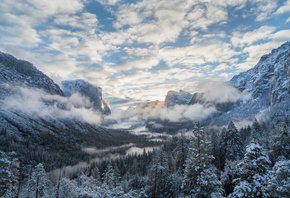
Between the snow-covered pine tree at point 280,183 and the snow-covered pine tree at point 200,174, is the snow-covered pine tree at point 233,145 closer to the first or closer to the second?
the snow-covered pine tree at point 200,174

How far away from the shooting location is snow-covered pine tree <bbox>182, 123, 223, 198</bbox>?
2206cm

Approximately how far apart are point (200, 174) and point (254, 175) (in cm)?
1013

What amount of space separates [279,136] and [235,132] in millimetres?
13459

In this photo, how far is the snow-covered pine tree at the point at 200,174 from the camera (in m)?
22.1

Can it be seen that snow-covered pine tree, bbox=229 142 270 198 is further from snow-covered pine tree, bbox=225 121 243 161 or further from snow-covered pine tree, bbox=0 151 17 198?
snow-covered pine tree, bbox=0 151 17 198

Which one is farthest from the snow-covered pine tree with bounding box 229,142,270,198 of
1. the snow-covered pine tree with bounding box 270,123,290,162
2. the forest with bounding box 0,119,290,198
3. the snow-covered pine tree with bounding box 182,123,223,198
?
the snow-covered pine tree with bounding box 270,123,290,162

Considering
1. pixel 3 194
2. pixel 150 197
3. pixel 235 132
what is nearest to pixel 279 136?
pixel 235 132

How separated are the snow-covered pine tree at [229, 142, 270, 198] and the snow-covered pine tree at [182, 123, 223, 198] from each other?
7269 millimetres

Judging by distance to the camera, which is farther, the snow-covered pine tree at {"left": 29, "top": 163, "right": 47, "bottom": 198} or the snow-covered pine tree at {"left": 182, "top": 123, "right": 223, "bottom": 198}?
the snow-covered pine tree at {"left": 29, "top": 163, "right": 47, "bottom": 198}

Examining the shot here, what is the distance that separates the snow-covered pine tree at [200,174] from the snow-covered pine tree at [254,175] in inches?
286

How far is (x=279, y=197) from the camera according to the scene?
13.4 m

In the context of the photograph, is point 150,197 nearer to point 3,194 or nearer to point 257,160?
point 3,194

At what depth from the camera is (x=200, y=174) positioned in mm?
23469

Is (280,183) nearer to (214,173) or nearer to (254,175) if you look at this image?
(254,175)
